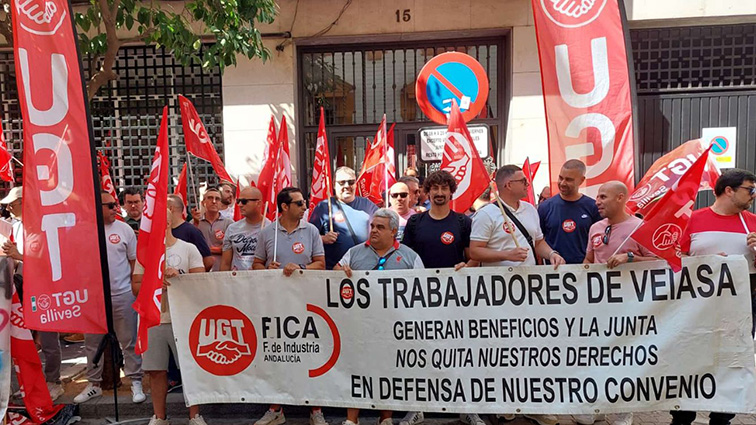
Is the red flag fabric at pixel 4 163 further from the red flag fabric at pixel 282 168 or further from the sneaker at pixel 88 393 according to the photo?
the red flag fabric at pixel 282 168

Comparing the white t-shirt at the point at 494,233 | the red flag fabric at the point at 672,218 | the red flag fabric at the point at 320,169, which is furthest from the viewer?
the red flag fabric at the point at 320,169

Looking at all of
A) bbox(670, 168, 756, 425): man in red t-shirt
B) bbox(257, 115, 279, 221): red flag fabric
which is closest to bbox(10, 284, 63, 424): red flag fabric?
bbox(257, 115, 279, 221): red flag fabric

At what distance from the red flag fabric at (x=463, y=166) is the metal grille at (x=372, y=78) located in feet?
15.3

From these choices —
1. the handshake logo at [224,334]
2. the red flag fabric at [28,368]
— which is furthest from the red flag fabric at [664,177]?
the red flag fabric at [28,368]

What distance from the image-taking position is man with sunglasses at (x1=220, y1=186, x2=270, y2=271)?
489 cm

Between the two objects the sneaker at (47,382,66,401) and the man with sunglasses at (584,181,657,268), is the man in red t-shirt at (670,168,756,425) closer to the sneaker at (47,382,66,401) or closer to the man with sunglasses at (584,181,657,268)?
the man with sunglasses at (584,181,657,268)

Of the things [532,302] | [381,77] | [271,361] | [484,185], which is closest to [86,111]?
[271,361]

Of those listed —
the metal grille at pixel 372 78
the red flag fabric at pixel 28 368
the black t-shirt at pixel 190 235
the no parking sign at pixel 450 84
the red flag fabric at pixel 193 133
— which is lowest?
the red flag fabric at pixel 28 368

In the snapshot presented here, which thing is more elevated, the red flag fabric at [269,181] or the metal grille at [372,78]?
the metal grille at [372,78]

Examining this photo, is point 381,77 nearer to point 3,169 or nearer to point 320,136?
point 320,136

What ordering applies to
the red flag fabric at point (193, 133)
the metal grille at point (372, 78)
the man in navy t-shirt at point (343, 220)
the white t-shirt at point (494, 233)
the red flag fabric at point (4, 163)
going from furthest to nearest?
the metal grille at point (372, 78) < the red flag fabric at point (193, 133) < the red flag fabric at point (4, 163) < the man in navy t-shirt at point (343, 220) < the white t-shirt at point (494, 233)

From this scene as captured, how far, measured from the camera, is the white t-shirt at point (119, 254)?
4.81m

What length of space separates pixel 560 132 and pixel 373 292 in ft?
6.72

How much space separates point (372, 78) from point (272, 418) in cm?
680
